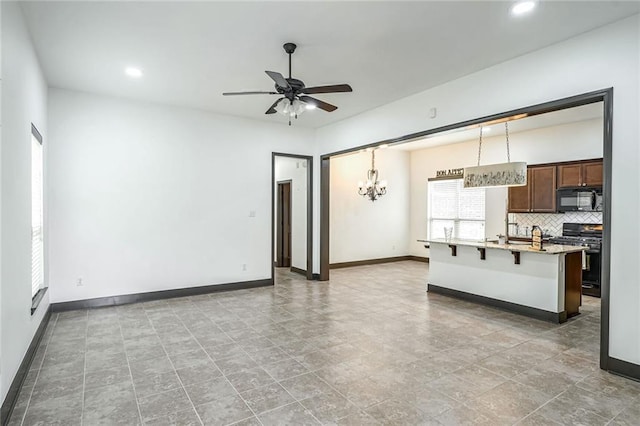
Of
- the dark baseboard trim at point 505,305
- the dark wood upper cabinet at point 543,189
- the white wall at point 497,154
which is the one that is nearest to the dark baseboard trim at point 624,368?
the dark baseboard trim at point 505,305

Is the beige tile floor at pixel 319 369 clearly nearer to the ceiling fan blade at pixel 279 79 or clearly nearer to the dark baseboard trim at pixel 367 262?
the ceiling fan blade at pixel 279 79

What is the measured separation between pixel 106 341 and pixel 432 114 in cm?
475

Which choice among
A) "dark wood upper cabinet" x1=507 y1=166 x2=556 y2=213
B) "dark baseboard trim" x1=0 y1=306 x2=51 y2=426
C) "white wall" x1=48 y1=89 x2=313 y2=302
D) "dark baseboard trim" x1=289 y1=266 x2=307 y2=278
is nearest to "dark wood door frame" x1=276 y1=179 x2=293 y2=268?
"dark baseboard trim" x1=289 y1=266 x2=307 y2=278

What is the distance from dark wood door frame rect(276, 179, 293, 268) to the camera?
8492mm

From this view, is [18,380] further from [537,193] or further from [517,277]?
[537,193]

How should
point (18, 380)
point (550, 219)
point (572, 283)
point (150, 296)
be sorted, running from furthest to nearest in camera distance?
point (550, 219) → point (150, 296) → point (572, 283) → point (18, 380)

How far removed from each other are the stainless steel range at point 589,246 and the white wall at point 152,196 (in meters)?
5.41

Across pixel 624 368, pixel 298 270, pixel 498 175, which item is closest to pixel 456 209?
pixel 498 175

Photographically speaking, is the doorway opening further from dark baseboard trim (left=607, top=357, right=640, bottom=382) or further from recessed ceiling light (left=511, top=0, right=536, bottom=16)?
dark baseboard trim (left=607, top=357, right=640, bottom=382)

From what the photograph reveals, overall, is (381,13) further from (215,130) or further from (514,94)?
(215,130)

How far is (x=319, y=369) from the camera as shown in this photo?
3.12m

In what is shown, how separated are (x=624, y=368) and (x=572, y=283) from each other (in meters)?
1.92

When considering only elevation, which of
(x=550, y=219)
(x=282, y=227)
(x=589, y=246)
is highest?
(x=550, y=219)

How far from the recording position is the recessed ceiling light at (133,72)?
13.7 ft
